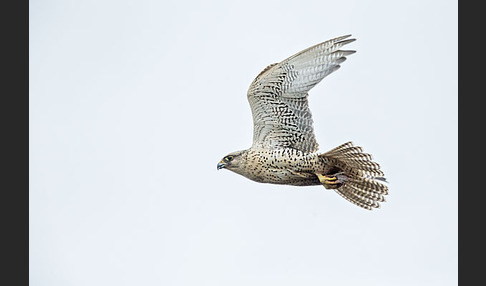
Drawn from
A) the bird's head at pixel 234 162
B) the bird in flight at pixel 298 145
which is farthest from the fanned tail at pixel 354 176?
the bird's head at pixel 234 162

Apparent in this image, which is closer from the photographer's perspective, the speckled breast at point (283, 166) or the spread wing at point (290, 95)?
the spread wing at point (290, 95)

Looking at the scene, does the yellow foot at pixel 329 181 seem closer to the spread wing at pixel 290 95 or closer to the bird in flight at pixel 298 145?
the bird in flight at pixel 298 145

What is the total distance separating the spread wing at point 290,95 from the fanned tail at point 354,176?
0.53 meters

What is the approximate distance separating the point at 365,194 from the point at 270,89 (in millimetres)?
2265

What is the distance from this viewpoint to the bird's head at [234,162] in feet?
61.8

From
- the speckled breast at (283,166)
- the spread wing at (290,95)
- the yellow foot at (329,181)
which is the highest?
the spread wing at (290,95)

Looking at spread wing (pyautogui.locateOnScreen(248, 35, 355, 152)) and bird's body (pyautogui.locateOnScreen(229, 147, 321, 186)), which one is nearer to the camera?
spread wing (pyautogui.locateOnScreen(248, 35, 355, 152))

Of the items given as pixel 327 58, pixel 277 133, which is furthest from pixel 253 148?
pixel 327 58

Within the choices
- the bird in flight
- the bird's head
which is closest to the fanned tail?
the bird in flight

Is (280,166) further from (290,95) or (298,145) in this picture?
(290,95)

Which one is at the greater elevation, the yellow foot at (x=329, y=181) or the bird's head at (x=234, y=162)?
the bird's head at (x=234, y=162)

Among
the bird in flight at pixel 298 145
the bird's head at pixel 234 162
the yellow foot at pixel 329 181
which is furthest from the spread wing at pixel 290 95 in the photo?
the yellow foot at pixel 329 181

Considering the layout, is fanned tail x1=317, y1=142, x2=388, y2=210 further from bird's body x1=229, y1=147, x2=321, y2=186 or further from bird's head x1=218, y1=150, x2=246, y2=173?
bird's head x1=218, y1=150, x2=246, y2=173

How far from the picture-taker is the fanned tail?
59.8 ft
